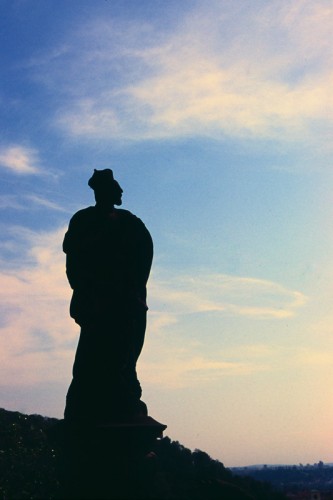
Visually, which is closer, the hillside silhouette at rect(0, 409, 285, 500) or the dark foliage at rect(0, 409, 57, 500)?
the hillside silhouette at rect(0, 409, 285, 500)

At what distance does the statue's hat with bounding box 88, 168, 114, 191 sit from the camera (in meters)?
8.16

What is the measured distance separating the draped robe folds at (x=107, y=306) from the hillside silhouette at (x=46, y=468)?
0.59m

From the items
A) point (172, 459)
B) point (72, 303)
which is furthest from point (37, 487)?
point (72, 303)

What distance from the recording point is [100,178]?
26.8ft

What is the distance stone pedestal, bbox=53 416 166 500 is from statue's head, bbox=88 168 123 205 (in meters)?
2.59

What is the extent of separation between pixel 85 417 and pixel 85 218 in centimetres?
235

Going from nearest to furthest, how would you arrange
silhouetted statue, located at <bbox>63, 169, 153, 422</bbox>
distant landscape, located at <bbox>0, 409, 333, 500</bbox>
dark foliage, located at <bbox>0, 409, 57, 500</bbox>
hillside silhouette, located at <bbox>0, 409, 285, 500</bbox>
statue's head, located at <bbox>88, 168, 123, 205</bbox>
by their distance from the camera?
hillside silhouette, located at <bbox>0, 409, 285, 500</bbox>, silhouetted statue, located at <bbox>63, 169, 153, 422</bbox>, statue's head, located at <bbox>88, 168, 123, 205</bbox>, distant landscape, located at <bbox>0, 409, 333, 500</bbox>, dark foliage, located at <bbox>0, 409, 57, 500</bbox>

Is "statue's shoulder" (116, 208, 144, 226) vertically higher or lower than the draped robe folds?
higher

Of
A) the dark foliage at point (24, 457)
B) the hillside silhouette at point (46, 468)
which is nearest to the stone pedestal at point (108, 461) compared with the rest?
the hillside silhouette at point (46, 468)

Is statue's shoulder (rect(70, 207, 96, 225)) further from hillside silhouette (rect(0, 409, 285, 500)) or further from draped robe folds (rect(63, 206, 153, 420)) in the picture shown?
hillside silhouette (rect(0, 409, 285, 500))

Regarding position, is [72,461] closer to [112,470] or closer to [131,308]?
[112,470]

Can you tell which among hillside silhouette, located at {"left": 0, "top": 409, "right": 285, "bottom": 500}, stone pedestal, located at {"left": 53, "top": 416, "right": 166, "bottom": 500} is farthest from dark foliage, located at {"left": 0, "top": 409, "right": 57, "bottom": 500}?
stone pedestal, located at {"left": 53, "top": 416, "right": 166, "bottom": 500}

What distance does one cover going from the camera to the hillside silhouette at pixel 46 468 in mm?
6832

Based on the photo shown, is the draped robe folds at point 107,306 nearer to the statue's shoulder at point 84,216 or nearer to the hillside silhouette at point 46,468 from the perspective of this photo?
the statue's shoulder at point 84,216
